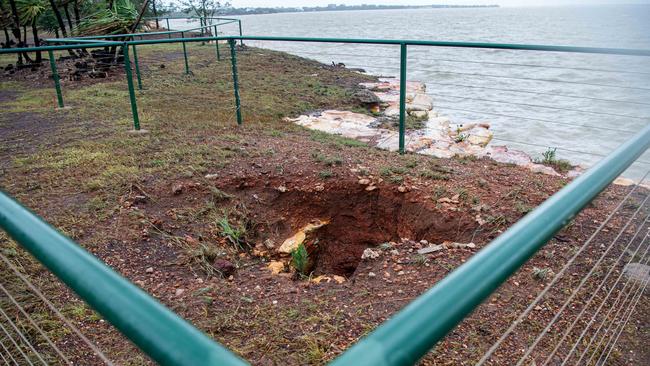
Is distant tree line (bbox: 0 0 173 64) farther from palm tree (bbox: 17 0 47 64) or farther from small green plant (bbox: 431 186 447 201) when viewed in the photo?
small green plant (bbox: 431 186 447 201)

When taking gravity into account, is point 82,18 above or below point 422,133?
above

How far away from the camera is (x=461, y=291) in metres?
0.66

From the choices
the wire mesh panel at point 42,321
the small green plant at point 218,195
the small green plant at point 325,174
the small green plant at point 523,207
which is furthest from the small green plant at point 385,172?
the wire mesh panel at point 42,321

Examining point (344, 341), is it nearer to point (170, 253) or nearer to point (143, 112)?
point (170, 253)

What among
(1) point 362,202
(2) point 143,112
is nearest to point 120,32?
(2) point 143,112

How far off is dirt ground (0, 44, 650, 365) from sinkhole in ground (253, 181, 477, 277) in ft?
0.04

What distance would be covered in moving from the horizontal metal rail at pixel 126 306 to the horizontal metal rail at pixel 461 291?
6.1 inches

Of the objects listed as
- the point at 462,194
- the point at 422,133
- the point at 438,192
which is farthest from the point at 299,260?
the point at 422,133

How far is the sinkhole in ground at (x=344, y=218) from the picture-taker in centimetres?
453

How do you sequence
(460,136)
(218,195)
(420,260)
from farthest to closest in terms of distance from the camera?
(460,136), (218,195), (420,260)

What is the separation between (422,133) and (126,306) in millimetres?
7287

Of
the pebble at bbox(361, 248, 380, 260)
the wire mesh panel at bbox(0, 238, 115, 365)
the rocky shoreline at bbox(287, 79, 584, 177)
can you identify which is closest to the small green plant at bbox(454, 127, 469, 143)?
the rocky shoreline at bbox(287, 79, 584, 177)

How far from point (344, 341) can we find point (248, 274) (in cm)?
105

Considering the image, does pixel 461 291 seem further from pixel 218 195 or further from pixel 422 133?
pixel 422 133
